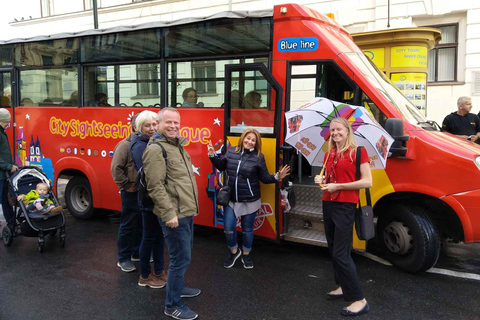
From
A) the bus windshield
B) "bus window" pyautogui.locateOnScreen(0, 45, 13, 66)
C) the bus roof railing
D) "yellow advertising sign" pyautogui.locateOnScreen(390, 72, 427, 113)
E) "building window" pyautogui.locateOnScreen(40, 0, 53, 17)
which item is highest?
"building window" pyautogui.locateOnScreen(40, 0, 53, 17)

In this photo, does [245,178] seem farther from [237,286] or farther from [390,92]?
[390,92]

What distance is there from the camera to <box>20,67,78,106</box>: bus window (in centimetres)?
706

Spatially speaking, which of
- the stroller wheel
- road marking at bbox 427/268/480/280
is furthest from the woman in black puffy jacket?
the stroller wheel

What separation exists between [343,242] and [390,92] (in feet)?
7.26

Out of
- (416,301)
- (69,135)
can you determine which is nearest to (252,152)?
(416,301)

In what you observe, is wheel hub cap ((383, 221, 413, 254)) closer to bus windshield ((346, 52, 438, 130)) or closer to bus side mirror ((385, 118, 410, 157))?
bus side mirror ((385, 118, 410, 157))

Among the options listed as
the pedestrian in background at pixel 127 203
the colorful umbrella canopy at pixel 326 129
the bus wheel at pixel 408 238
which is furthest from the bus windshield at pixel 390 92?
the pedestrian in background at pixel 127 203

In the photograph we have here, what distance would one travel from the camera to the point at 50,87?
727 cm

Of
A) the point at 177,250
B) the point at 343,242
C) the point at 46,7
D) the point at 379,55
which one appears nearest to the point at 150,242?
the point at 177,250

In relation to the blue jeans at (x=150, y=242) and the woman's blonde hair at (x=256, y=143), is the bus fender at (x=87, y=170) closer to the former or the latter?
the blue jeans at (x=150, y=242)

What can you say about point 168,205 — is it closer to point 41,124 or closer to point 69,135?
point 69,135

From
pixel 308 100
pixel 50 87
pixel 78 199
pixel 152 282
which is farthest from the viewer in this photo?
pixel 78 199

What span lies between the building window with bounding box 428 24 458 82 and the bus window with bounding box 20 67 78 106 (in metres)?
10.3

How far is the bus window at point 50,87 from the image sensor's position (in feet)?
23.2
